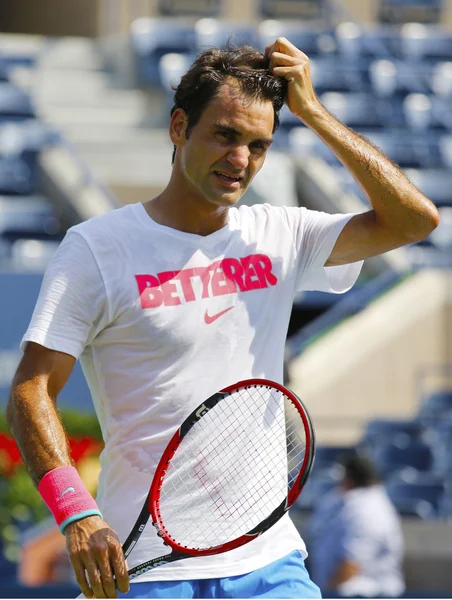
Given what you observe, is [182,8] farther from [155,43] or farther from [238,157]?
[238,157]

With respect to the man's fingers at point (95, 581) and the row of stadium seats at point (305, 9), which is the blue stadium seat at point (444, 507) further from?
the row of stadium seats at point (305, 9)

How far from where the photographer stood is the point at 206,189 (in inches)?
117

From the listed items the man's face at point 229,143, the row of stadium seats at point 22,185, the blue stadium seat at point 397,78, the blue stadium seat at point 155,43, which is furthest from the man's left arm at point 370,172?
the blue stadium seat at point 155,43

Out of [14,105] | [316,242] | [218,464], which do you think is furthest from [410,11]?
[218,464]

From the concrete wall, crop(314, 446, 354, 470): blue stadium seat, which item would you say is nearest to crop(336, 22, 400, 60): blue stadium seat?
the concrete wall

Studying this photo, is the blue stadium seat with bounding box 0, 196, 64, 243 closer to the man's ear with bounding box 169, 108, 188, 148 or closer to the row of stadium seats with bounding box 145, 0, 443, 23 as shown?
the row of stadium seats with bounding box 145, 0, 443, 23

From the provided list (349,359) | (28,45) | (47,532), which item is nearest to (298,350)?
(349,359)

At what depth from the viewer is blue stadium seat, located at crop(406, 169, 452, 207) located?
1420cm

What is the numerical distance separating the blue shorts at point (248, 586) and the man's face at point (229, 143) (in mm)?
843

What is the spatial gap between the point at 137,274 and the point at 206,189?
262mm

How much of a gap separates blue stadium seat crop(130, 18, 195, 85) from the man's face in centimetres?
1335

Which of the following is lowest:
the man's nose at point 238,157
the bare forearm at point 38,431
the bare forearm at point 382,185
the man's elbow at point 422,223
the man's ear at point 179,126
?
the bare forearm at point 38,431

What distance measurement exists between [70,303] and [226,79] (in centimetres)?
63

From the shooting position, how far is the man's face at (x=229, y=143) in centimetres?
292
